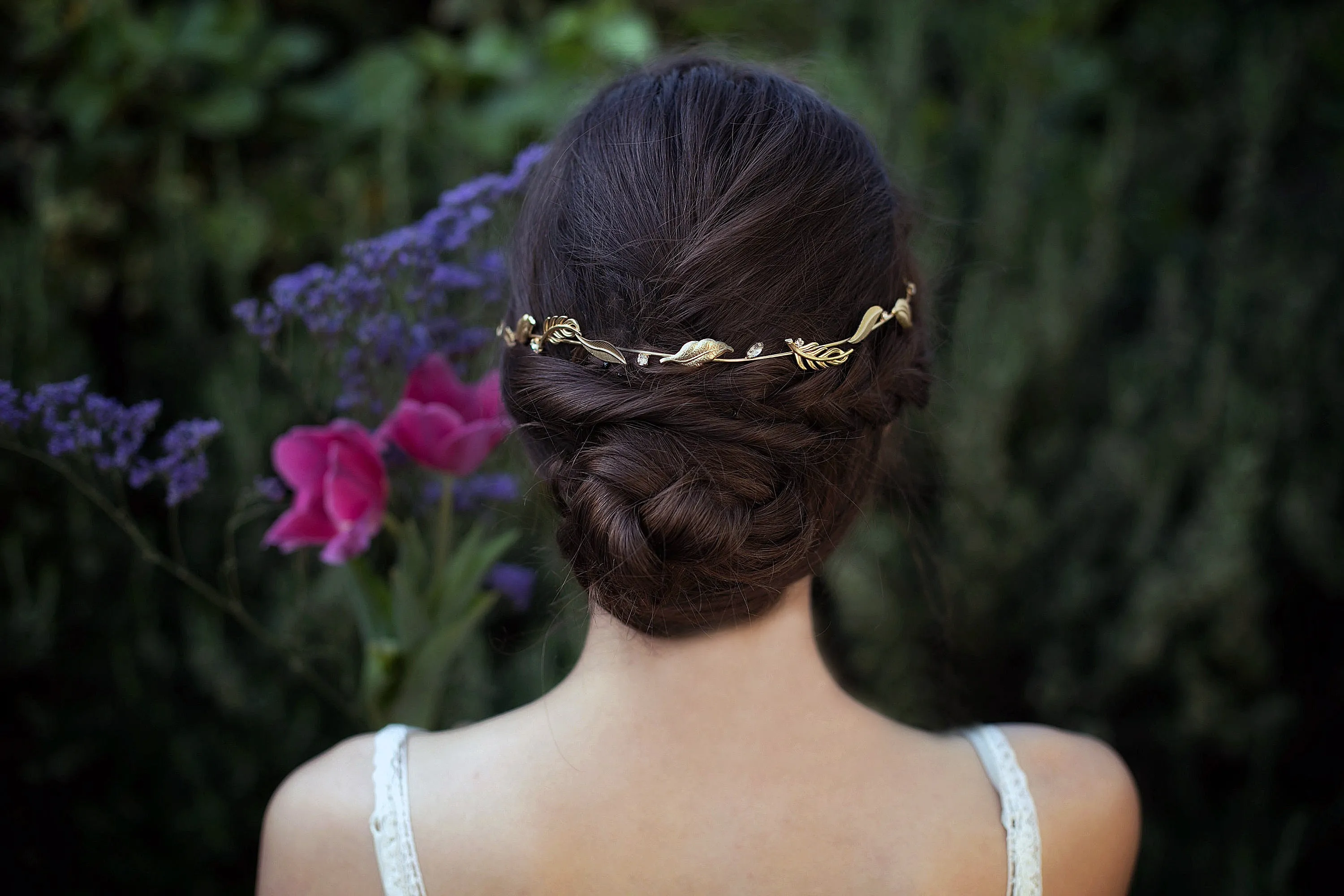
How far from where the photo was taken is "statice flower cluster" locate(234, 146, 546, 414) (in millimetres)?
1048

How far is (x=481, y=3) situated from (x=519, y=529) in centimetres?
133

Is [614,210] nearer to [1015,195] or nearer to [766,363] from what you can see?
[766,363]

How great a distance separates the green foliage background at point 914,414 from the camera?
5.16 ft

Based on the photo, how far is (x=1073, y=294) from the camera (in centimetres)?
177

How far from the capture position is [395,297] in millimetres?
1130

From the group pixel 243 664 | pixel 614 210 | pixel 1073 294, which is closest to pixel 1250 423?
pixel 1073 294

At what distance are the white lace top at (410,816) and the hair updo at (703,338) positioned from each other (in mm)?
254

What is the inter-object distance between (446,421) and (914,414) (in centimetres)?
86

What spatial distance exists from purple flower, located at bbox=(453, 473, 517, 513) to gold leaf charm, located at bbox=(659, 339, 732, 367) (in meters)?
0.42

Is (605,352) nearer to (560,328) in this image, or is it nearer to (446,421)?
(560,328)

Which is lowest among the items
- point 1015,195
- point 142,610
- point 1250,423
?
point 142,610

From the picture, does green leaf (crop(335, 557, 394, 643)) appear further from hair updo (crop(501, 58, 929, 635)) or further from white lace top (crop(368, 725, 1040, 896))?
hair updo (crop(501, 58, 929, 635))

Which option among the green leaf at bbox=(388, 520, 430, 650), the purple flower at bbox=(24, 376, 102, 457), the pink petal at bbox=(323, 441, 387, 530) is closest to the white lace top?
the green leaf at bbox=(388, 520, 430, 650)

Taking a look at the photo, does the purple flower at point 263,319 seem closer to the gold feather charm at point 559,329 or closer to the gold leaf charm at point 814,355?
the gold feather charm at point 559,329
